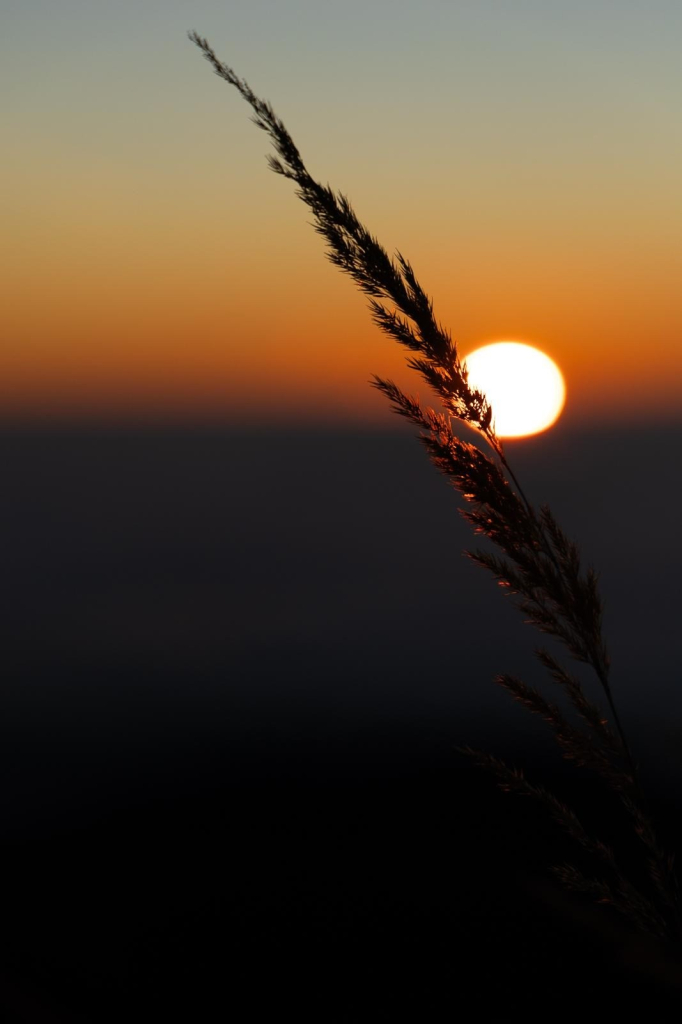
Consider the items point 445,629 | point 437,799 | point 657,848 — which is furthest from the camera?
point 445,629

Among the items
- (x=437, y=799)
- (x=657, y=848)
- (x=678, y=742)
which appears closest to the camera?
(x=657, y=848)

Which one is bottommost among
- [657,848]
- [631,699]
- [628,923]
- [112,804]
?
[112,804]

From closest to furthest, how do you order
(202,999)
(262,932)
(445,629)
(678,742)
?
1. (202,999)
2. (262,932)
3. (678,742)
4. (445,629)

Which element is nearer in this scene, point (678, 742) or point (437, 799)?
point (437, 799)

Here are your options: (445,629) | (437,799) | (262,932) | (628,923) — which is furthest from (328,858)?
(445,629)

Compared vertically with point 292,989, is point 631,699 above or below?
above

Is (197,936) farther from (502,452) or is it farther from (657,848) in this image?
(502,452)

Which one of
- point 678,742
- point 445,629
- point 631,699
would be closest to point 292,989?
point 678,742

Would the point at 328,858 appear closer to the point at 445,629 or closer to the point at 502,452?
the point at 502,452

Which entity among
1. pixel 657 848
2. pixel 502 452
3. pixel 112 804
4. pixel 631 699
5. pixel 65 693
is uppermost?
pixel 502 452
